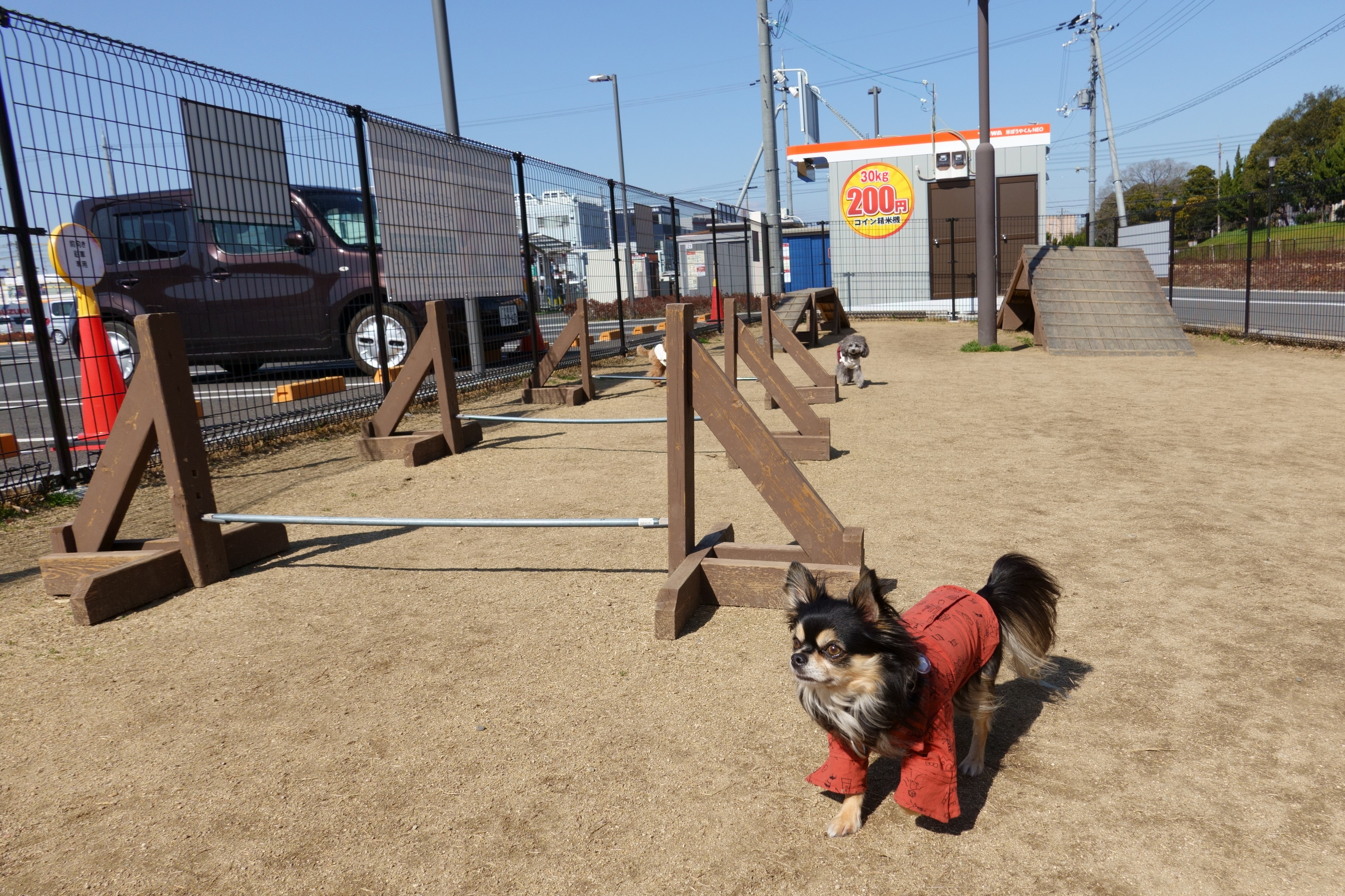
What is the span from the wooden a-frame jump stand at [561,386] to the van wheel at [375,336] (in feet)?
4.28

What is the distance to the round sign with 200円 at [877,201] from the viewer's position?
80.4 feet

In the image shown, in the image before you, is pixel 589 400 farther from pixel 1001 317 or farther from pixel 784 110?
pixel 784 110

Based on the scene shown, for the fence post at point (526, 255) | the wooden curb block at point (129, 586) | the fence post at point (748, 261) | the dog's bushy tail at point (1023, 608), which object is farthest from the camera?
the fence post at point (748, 261)

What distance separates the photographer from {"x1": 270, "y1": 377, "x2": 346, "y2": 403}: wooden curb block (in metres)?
8.24

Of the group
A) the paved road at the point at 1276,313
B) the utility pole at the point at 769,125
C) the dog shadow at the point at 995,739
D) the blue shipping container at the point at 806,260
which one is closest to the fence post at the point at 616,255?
the utility pole at the point at 769,125

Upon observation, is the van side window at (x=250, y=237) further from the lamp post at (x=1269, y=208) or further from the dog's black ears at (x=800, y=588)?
the lamp post at (x=1269, y=208)

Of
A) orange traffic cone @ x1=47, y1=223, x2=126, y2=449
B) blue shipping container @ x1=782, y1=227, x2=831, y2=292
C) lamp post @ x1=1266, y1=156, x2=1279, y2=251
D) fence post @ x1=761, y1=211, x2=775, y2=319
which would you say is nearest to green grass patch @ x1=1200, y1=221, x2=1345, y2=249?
lamp post @ x1=1266, y1=156, x2=1279, y2=251

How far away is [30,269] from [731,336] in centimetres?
472

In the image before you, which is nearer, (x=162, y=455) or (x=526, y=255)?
(x=162, y=455)

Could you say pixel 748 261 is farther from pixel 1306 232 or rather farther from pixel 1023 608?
pixel 1023 608

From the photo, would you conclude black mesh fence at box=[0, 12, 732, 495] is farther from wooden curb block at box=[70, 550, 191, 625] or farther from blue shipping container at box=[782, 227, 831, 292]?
blue shipping container at box=[782, 227, 831, 292]

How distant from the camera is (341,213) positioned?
8758 mm

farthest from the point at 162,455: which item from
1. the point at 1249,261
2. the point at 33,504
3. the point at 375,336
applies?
the point at 1249,261

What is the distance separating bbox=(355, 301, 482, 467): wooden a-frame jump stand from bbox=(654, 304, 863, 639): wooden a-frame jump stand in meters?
3.19
